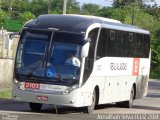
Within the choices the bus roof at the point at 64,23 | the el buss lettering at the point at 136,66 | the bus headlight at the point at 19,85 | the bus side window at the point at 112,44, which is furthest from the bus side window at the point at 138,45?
the bus headlight at the point at 19,85

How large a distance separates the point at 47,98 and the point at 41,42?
1.78 metres

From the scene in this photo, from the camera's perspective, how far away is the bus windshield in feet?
64.8

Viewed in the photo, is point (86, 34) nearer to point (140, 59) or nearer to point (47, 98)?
point (47, 98)

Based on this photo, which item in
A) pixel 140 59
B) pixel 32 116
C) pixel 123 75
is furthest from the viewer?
pixel 140 59

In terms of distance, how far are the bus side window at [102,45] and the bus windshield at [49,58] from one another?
4.93ft

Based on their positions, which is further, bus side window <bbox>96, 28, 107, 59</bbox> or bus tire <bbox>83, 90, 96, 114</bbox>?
bus side window <bbox>96, 28, 107, 59</bbox>

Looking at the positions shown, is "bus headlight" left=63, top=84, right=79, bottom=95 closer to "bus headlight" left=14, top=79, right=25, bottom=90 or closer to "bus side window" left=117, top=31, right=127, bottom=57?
"bus headlight" left=14, top=79, right=25, bottom=90

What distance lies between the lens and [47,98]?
1964 cm

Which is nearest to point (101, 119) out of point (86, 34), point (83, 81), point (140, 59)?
point (83, 81)

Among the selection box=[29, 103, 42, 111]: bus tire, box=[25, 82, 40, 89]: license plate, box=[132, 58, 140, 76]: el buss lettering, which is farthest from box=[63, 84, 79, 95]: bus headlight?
box=[132, 58, 140, 76]: el buss lettering

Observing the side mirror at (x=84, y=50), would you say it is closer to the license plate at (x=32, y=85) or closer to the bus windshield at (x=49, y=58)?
the bus windshield at (x=49, y=58)

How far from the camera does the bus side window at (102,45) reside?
70.3 ft

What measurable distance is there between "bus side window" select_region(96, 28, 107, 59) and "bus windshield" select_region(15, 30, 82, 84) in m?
1.50

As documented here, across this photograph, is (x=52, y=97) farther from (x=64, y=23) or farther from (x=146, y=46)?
(x=146, y=46)
